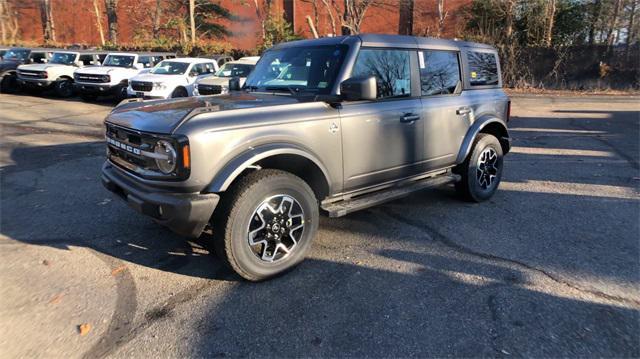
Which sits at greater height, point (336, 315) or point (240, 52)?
point (240, 52)

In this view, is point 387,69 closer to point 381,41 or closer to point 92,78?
point 381,41

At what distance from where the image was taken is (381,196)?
4328mm

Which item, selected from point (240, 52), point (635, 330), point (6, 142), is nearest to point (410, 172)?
point (635, 330)

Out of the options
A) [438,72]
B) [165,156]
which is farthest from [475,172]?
[165,156]

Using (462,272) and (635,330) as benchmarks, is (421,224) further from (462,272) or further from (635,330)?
(635,330)

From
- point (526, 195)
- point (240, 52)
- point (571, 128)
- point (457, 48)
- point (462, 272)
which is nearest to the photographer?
point (462, 272)

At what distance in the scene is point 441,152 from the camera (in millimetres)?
4957

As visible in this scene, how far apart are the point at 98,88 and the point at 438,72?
14.2 meters

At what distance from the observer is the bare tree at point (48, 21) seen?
39.7m

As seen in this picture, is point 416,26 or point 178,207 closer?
point 178,207

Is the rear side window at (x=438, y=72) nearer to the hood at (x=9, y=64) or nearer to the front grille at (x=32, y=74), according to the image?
the front grille at (x=32, y=74)

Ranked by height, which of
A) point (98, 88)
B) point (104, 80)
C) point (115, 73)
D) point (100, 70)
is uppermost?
point (100, 70)

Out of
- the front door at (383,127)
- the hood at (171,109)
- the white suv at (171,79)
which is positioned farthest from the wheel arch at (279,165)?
the white suv at (171,79)

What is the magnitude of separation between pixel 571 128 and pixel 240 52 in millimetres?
22017
